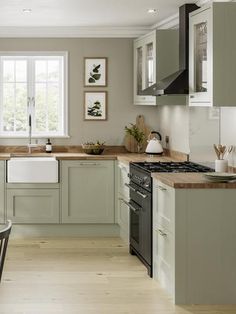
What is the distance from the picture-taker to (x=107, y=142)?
870 cm

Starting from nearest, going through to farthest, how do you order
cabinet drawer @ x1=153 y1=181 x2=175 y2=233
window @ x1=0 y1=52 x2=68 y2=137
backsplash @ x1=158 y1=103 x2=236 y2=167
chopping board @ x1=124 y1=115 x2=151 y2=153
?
1. cabinet drawer @ x1=153 y1=181 x2=175 y2=233
2. backsplash @ x1=158 y1=103 x2=236 y2=167
3. chopping board @ x1=124 y1=115 x2=151 y2=153
4. window @ x1=0 y1=52 x2=68 y2=137

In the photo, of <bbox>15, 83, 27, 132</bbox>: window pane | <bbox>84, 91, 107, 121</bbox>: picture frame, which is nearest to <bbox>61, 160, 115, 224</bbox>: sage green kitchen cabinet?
<bbox>84, 91, 107, 121</bbox>: picture frame

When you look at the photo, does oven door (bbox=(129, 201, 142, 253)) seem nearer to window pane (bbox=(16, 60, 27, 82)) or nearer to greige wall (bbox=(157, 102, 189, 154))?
greige wall (bbox=(157, 102, 189, 154))

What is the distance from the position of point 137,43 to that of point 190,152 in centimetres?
173

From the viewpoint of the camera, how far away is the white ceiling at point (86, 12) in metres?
6.59

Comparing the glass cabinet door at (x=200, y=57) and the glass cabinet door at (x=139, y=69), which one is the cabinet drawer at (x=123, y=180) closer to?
the glass cabinet door at (x=139, y=69)

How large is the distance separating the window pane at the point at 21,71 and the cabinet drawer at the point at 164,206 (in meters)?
3.40

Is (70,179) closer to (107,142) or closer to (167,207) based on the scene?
(107,142)

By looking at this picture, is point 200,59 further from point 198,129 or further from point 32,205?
point 32,205

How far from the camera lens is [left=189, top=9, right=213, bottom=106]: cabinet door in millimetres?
5574

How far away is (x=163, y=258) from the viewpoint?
566 centimetres

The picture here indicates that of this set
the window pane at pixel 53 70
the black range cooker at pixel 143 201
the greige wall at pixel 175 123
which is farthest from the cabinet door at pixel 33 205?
the window pane at pixel 53 70

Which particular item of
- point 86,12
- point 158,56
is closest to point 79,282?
point 158,56

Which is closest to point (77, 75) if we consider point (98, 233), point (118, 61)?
point (118, 61)
